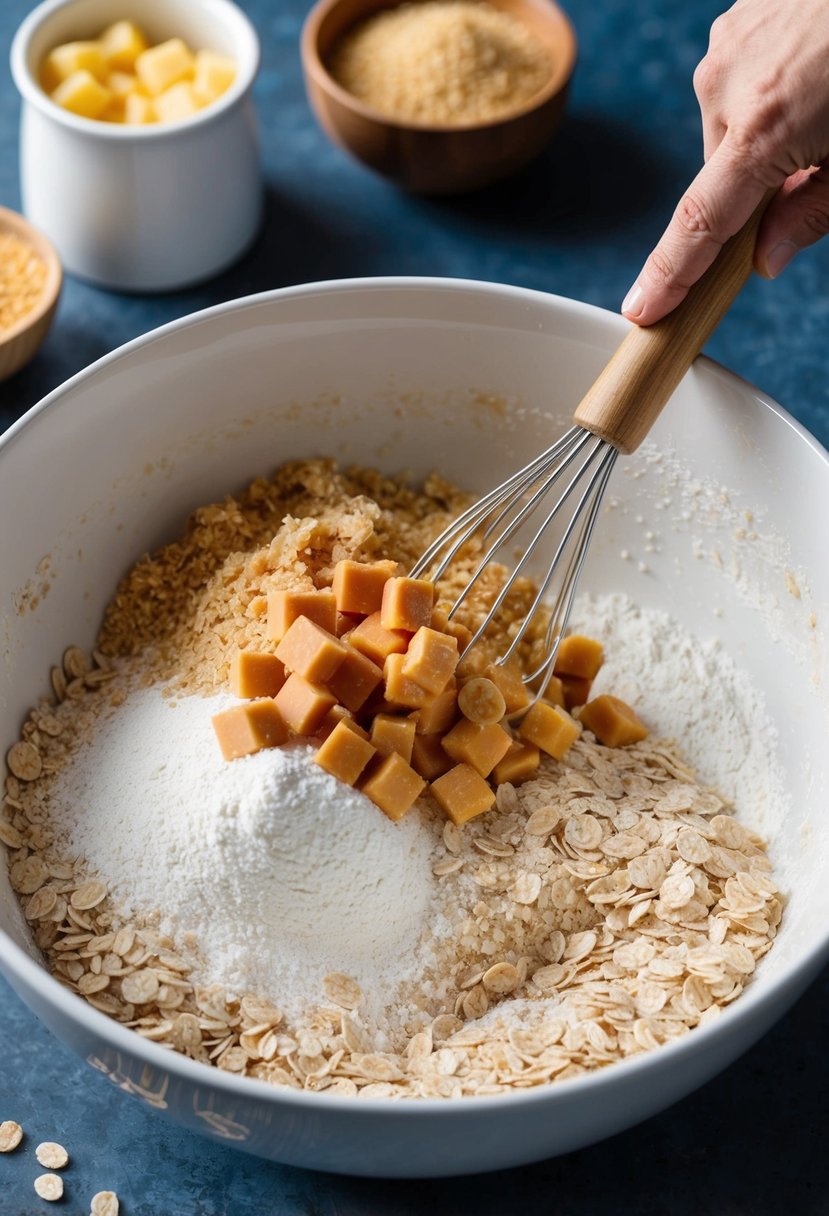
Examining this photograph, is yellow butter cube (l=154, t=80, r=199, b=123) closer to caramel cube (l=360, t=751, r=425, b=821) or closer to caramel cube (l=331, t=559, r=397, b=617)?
caramel cube (l=331, t=559, r=397, b=617)

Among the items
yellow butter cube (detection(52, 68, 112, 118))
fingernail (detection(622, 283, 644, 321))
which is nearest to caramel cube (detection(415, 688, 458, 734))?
fingernail (detection(622, 283, 644, 321))

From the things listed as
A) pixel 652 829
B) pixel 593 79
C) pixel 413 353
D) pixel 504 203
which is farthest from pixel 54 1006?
pixel 593 79

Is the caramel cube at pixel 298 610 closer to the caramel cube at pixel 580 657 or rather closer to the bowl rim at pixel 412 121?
the caramel cube at pixel 580 657

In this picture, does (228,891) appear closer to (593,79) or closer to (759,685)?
(759,685)

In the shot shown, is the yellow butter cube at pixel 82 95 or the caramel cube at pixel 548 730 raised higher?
the yellow butter cube at pixel 82 95

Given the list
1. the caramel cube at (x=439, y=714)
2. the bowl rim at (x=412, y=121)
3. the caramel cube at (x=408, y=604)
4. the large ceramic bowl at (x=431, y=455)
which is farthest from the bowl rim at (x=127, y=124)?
the caramel cube at (x=439, y=714)
